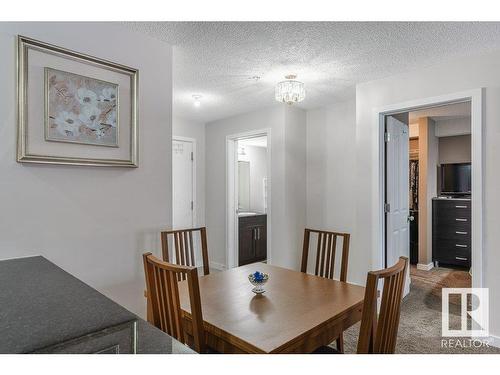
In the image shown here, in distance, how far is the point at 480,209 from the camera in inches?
95.7

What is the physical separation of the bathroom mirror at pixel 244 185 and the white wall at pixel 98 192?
3.75 metres

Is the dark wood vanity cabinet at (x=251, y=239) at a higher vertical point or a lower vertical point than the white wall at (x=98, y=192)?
lower

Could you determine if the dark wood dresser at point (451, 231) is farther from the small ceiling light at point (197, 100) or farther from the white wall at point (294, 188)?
the small ceiling light at point (197, 100)

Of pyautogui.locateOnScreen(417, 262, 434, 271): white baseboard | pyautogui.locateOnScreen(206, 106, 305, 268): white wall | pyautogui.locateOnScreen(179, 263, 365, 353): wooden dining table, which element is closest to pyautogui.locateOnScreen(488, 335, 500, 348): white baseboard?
pyautogui.locateOnScreen(179, 263, 365, 353): wooden dining table

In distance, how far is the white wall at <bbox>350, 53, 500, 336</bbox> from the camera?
2387mm

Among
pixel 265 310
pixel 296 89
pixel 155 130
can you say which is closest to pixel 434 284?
pixel 296 89

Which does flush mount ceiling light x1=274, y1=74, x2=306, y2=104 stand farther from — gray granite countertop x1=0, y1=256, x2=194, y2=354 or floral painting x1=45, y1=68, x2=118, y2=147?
gray granite countertop x1=0, y1=256, x2=194, y2=354

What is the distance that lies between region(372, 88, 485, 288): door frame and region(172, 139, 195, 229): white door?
8.97 feet

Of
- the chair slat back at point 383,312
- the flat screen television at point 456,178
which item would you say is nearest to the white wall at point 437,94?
the chair slat back at point 383,312

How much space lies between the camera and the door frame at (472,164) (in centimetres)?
244

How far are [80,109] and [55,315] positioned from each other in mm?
1333

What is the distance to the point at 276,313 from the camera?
1.45 meters

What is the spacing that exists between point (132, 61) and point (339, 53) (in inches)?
59.7
